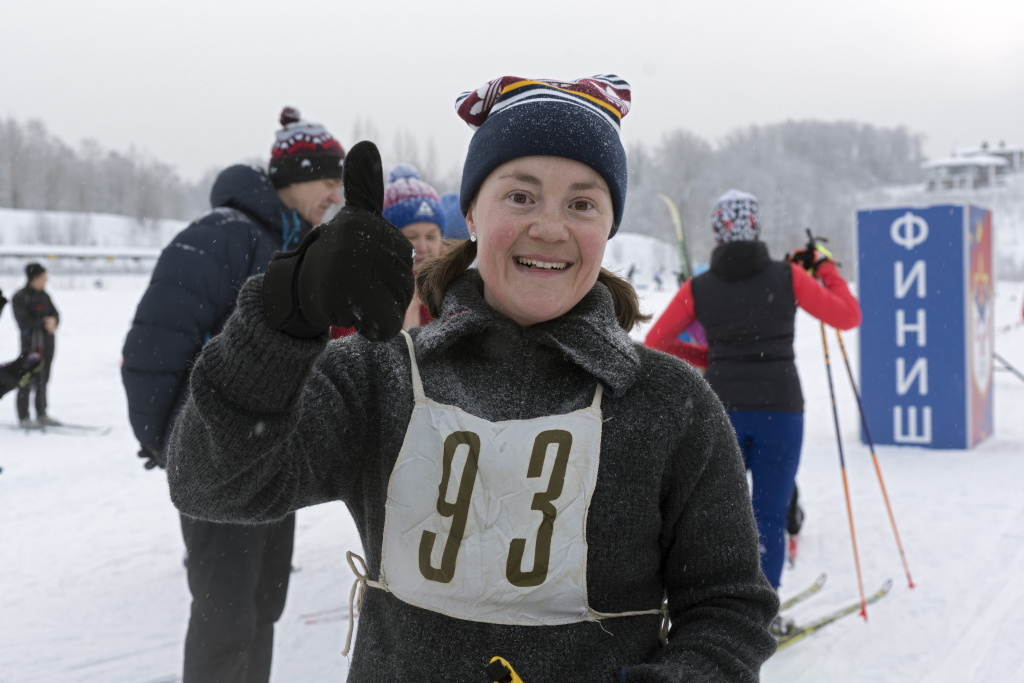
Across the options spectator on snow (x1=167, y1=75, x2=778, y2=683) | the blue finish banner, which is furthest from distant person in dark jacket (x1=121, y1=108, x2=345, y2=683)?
the blue finish banner

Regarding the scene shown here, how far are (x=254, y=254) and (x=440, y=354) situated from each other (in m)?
1.43

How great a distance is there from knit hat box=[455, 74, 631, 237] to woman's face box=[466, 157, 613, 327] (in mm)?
25

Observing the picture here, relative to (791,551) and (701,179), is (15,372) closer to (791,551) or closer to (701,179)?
(791,551)

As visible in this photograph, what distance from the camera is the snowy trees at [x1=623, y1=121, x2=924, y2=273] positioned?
65.4m

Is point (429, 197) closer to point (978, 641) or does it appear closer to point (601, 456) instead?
point (601, 456)

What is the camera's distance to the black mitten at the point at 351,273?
94cm

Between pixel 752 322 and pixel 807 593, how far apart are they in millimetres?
1551

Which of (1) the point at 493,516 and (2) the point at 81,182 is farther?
(2) the point at 81,182

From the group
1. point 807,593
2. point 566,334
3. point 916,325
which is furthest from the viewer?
point 916,325

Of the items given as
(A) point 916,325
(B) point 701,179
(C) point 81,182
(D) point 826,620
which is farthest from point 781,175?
(D) point 826,620

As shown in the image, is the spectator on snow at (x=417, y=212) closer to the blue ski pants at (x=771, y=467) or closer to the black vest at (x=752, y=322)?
the black vest at (x=752, y=322)

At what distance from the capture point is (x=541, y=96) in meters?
1.32

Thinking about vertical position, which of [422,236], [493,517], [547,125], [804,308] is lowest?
[493,517]

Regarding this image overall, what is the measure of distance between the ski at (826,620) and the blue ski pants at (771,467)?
0.80 feet
